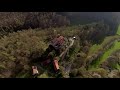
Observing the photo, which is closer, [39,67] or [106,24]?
[39,67]

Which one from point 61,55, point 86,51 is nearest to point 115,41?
point 86,51

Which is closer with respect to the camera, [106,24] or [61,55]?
[61,55]

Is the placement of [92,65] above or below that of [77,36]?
below
